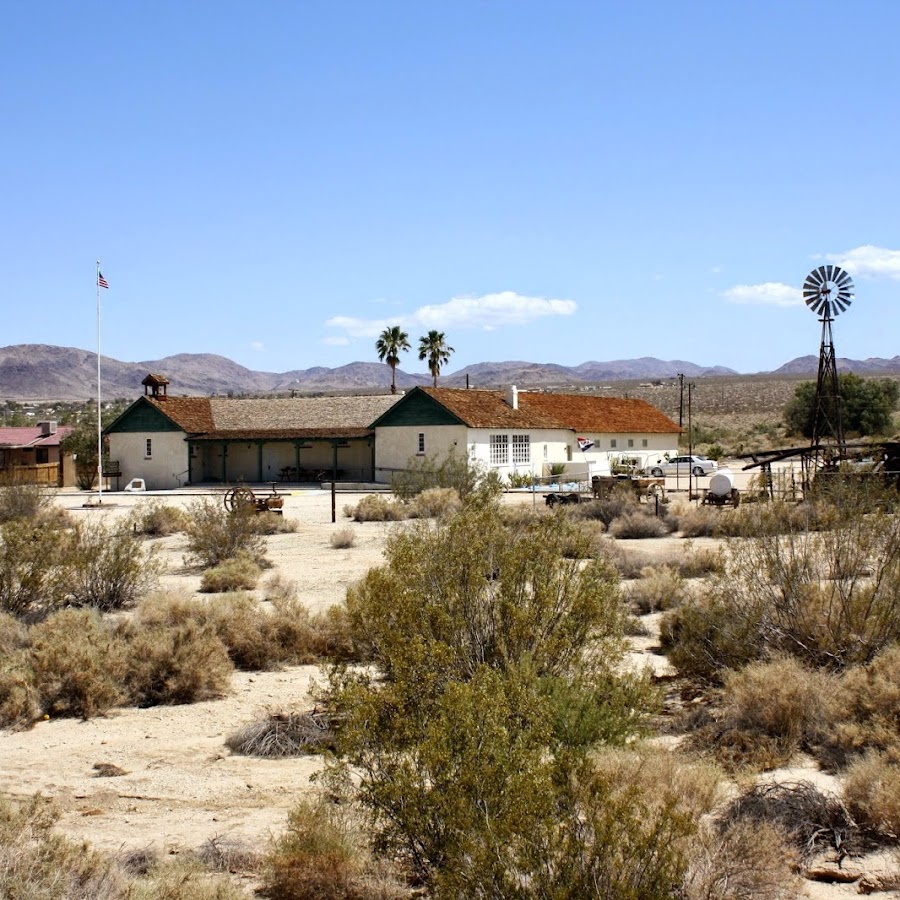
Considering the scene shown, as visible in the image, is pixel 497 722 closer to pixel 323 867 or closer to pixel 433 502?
pixel 323 867

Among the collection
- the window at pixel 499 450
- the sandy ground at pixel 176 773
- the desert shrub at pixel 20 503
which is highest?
the window at pixel 499 450

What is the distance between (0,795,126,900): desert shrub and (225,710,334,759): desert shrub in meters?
3.39

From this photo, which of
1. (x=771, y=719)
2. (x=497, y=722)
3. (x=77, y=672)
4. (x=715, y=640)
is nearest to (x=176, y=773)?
(x=77, y=672)

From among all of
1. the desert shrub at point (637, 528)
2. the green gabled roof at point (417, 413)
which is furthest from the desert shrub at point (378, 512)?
the green gabled roof at point (417, 413)

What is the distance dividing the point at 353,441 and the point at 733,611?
4035 centimetres

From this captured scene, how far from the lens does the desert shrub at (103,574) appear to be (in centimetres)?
1717

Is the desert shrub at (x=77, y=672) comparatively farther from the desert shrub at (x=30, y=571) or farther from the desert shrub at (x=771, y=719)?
the desert shrub at (x=771, y=719)

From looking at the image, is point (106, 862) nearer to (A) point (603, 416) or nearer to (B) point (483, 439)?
(B) point (483, 439)

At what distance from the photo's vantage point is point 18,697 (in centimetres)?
1157

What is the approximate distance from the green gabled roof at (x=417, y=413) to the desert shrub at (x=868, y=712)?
3607cm

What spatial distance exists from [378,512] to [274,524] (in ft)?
12.8

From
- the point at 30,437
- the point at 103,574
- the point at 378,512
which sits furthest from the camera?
the point at 30,437

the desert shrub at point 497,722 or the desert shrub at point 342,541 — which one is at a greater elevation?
the desert shrub at point 497,722

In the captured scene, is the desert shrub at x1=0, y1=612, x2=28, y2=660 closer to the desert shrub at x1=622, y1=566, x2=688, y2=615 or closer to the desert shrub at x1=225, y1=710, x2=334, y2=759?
the desert shrub at x1=225, y1=710, x2=334, y2=759
